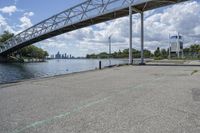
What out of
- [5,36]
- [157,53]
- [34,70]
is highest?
[5,36]

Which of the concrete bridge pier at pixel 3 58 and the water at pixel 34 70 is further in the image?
the concrete bridge pier at pixel 3 58

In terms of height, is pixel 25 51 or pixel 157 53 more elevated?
pixel 25 51

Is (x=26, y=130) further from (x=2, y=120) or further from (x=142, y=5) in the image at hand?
(x=142, y=5)

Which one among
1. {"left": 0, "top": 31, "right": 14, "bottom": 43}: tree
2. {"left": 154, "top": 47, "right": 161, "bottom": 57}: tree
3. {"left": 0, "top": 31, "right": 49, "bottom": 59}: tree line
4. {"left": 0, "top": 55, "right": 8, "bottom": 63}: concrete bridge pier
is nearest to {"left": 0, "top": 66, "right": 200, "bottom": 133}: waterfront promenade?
{"left": 0, "top": 55, "right": 8, "bottom": 63}: concrete bridge pier

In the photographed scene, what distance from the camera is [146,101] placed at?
5.60 m

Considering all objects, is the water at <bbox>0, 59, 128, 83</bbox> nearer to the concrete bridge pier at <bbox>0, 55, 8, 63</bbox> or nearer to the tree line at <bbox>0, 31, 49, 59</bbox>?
the concrete bridge pier at <bbox>0, 55, 8, 63</bbox>

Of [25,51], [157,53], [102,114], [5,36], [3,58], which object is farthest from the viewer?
[157,53]

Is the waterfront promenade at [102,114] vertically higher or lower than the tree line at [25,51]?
lower

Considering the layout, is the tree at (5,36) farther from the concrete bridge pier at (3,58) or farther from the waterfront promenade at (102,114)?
the waterfront promenade at (102,114)

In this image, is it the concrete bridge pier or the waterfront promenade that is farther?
the concrete bridge pier

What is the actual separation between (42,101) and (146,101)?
8.98 feet

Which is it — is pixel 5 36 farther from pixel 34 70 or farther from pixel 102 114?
pixel 102 114

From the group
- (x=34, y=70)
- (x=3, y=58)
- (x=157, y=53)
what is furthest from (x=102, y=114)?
(x=157, y=53)

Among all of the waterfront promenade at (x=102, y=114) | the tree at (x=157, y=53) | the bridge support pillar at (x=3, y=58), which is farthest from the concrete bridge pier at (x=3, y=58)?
the waterfront promenade at (x=102, y=114)
